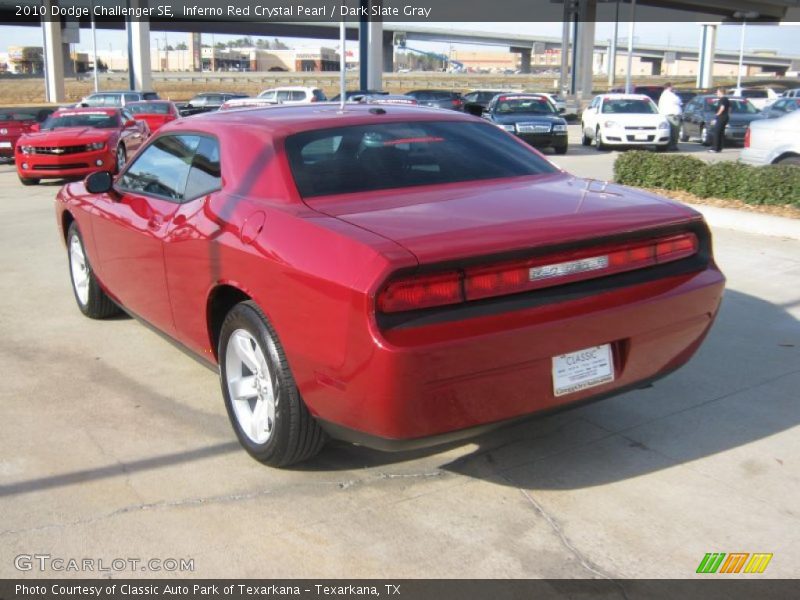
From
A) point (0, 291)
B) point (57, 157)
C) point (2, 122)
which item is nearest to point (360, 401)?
point (0, 291)

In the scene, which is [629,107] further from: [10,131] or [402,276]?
[402,276]

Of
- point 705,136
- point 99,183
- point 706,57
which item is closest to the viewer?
point 99,183

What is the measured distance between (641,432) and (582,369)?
1042 mm

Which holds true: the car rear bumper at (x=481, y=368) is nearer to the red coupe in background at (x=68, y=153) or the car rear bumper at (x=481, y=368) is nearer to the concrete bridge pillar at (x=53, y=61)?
the red coupe in background at (x=68, y=153)

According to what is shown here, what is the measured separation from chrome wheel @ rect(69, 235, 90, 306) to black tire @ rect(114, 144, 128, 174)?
10283 millimetres

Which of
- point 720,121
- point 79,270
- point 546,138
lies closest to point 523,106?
point 546,138

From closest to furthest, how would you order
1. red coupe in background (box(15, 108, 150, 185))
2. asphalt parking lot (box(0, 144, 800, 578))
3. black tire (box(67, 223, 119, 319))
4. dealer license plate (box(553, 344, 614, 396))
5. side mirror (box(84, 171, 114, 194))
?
asphalt parking lot (box(0, 144, 800, 578)) < dealer license plate (box(553, 344, 614, 396)) < side mirror (box(84, 171, 114, 194)) < black tire (box(67, 223, 119, 319)) < red coupe in background (box(15, 108, 150, 185))

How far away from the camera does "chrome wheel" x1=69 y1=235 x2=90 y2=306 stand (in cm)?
655

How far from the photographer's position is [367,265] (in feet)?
10.5

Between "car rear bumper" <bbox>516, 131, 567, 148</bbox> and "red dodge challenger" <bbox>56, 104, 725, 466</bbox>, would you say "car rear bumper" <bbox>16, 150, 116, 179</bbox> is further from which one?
"red dodge challenger" <bbox>56, 104, 725, 466</bbox>

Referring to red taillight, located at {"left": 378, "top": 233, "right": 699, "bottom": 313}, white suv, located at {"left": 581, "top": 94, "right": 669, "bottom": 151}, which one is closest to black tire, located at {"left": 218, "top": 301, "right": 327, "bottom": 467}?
red taillight, located at {"left": 378, "top": 233, "right": 699, "bottom": 313}

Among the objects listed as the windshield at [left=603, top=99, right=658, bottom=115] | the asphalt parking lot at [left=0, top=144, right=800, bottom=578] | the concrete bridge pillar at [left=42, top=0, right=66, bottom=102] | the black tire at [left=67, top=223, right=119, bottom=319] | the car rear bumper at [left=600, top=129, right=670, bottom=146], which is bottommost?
the asphalt parking lot at [left=0, top=144, right=800, bottom=578]

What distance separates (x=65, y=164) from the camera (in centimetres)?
1606
